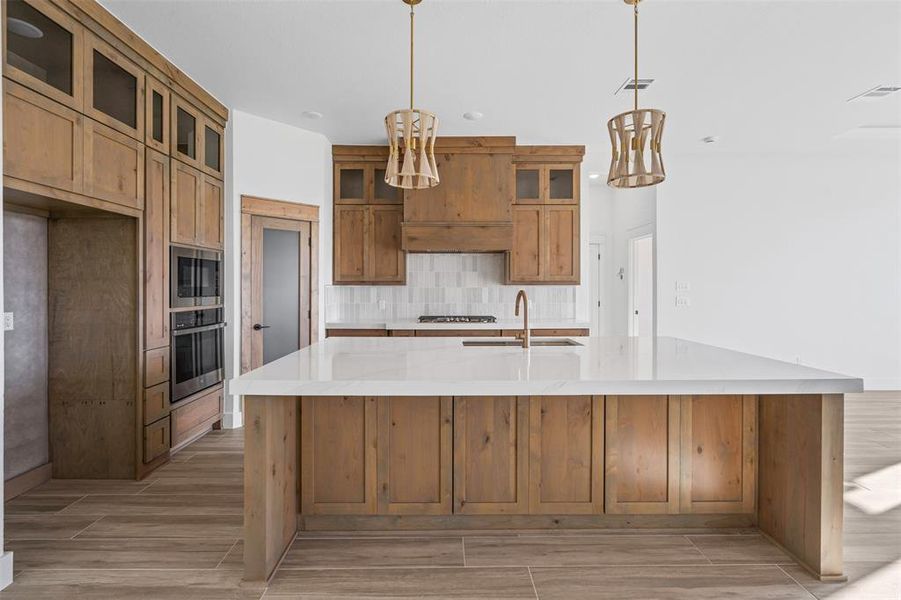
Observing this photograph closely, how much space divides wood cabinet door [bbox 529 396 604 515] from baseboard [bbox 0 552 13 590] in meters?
2.13

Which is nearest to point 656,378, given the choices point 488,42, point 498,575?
point 498,575

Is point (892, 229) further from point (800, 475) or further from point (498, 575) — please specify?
point (498, 575)

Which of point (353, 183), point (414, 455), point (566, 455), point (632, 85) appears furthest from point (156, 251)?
point (632, 85)

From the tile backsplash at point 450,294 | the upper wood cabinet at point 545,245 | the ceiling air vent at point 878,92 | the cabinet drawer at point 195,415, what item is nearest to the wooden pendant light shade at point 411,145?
the cabinet drawer at point 195,415

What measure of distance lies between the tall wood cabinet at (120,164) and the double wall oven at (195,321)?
0.09 m

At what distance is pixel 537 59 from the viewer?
3.53 m

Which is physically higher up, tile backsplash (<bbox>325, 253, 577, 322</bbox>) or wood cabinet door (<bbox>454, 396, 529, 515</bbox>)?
tile backsplash (<bbox>325, 253, 577, 322</bbox>)

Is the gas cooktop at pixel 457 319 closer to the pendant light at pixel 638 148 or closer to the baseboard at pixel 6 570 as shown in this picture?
the pendant light at pixel 638 148

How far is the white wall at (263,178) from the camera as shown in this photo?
4.49 meters

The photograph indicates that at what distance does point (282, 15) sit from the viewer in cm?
298

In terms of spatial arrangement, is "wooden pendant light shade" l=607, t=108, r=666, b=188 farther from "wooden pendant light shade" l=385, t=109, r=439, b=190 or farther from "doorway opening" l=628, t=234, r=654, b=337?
"doorway opening" l=628, t=234, r=654, b=337

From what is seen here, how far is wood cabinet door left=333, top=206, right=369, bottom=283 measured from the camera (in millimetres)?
5453

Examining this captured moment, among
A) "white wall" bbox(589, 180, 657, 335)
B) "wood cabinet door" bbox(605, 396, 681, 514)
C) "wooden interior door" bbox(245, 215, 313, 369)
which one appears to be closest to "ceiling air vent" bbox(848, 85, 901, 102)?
"white wall" bbox(589, 180, 657, 335)

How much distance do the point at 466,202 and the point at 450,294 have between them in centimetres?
107
